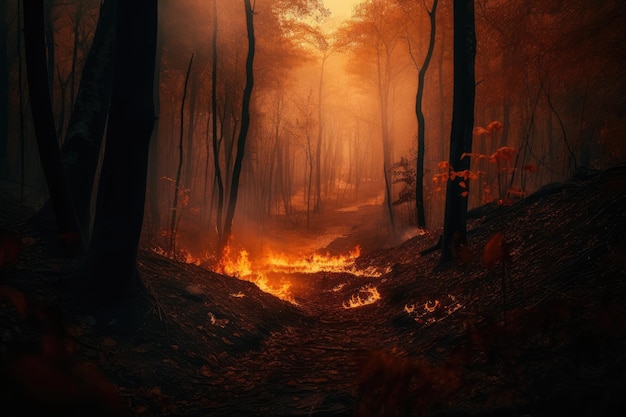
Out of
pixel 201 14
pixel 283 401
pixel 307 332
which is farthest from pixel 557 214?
pixel 201 14

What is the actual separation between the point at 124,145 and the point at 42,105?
32.8 inches

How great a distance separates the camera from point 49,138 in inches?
143

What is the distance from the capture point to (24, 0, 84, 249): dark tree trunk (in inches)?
135

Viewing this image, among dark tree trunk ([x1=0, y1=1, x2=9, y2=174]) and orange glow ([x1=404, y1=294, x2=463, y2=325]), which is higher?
dark tree trunk ([x1=0, y1=1, x2=9, y2=174])

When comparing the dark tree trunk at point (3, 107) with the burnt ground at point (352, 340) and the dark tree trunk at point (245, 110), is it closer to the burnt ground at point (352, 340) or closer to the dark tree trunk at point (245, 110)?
the dark tree trunk at point (245, 110)

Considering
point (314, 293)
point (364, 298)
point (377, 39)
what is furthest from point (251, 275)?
point (377, 39)

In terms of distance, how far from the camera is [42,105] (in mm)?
3562

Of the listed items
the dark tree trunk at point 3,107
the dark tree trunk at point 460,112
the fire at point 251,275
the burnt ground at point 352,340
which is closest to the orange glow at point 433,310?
the burnt ground at point 352,340

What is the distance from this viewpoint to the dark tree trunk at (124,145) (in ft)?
13.4

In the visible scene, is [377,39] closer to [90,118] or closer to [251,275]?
[251,275]

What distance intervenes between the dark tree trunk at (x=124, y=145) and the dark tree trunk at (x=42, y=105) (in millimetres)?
396

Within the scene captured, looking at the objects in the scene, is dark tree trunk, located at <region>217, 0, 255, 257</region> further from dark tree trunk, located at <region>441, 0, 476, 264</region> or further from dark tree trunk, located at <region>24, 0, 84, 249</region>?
dark tree trunk, located at <region>24, 0, 84, 249</region>

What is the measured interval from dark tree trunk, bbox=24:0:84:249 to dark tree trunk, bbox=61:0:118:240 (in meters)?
1.52

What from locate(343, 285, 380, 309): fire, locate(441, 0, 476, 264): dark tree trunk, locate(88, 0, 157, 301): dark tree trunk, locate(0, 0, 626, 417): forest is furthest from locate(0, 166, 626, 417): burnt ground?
locate(441, 0, 476, 264): dark tree trunk
